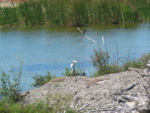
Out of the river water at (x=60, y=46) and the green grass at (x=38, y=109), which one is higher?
the green grass at (x=38, y=109)

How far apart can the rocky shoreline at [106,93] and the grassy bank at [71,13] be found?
18801mm

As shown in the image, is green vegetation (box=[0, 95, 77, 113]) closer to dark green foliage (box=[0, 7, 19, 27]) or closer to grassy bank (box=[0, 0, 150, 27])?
grassy bank (box=[0, 0, 150, 27])

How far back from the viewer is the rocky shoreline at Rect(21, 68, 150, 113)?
8.18 metres

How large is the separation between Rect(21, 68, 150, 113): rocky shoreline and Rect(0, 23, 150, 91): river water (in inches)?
93.7

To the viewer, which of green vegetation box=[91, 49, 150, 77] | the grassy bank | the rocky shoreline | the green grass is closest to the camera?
the green grass

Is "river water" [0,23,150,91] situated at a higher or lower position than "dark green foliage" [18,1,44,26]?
lower

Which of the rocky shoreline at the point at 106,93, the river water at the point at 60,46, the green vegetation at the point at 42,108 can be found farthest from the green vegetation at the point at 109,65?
the green vegetation at the point at 42,108

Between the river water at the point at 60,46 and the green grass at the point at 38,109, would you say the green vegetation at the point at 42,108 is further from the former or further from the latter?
the river water at the point at 60,46

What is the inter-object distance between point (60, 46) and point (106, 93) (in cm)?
1328

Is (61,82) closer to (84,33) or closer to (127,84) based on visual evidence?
(127,84)

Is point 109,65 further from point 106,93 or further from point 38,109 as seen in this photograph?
point 38,109

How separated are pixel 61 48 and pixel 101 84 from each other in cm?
1154

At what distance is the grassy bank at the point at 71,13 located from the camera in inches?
1199

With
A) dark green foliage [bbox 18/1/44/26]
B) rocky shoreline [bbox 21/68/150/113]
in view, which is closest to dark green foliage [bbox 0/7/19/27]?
dark green foliage [bbox 18/1/44/26]
